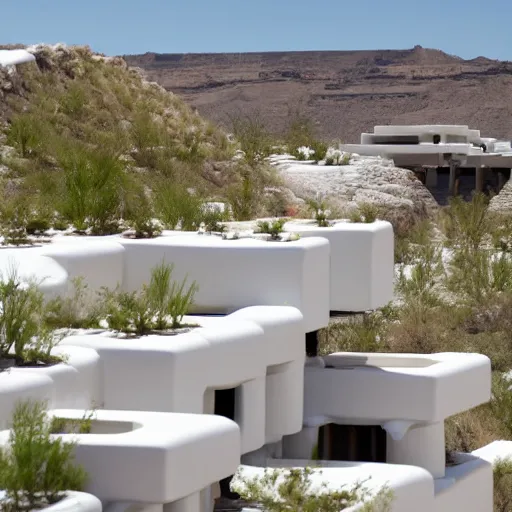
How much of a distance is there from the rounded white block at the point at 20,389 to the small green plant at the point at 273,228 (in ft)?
17.5

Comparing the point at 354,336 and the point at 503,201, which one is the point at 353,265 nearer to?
the point at 354,336

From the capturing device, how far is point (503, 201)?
34.8m

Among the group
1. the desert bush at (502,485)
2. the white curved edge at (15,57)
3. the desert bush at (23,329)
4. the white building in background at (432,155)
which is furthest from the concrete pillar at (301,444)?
the white building in background at (432,155)

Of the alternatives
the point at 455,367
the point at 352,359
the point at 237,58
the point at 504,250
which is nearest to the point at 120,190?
the point at 352,359

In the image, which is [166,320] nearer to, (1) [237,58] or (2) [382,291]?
(2) [382,291]

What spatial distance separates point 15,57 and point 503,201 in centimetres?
1304

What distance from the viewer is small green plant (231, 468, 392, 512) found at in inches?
434

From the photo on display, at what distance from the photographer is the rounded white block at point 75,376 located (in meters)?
9.65

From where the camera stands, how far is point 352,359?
15820 millimetres

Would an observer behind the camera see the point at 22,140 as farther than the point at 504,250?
No

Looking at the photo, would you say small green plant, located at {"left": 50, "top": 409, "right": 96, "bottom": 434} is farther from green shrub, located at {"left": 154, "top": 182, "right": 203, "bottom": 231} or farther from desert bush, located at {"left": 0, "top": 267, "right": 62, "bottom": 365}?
green shrub, located at {"left": 154, "top": 182, "right": 203, "bottom": 231}

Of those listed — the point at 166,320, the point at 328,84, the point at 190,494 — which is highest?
the point at 328,84

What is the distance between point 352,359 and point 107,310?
4511 millimetres

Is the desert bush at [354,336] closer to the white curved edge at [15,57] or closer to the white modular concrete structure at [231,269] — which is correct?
the white modular concrete structure at [231,269]
